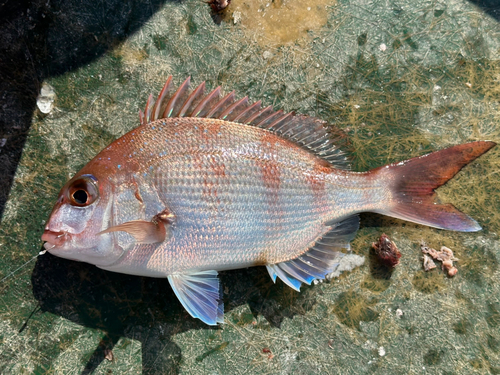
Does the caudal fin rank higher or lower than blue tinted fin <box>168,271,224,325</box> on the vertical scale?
higher

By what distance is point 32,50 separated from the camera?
2291 mm

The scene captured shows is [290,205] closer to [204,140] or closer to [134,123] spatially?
[204,140]

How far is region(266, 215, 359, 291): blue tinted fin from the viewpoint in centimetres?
213

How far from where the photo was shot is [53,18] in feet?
7.55

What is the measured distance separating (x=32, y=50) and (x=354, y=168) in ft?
7.44

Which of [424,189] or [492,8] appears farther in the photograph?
[492,8]

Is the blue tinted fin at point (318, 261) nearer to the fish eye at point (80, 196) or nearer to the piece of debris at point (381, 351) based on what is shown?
the piece of debris at point (381, 351)

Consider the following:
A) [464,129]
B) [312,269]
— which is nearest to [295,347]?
[312,269]

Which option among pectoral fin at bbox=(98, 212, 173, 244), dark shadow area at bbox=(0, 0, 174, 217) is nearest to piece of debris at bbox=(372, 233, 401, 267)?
pectoral fin at bbox=(98, 212, 173, 244)

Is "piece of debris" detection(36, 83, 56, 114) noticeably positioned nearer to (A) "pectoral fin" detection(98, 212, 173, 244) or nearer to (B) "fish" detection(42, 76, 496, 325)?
(B) "fish" detection(42, 76, 496, 325)

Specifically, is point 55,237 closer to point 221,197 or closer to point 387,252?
point 221,197

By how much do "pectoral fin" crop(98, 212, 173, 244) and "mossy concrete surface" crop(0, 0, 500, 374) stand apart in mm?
573

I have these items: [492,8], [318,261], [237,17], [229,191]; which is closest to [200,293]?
[229,191]

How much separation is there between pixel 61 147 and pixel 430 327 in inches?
107
